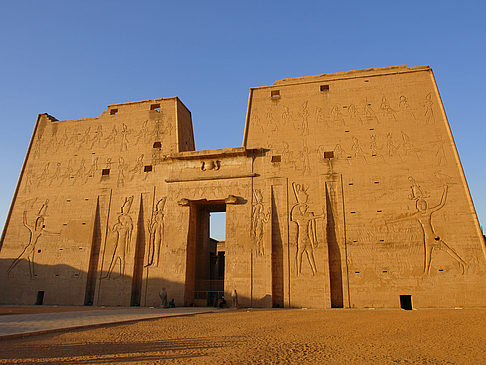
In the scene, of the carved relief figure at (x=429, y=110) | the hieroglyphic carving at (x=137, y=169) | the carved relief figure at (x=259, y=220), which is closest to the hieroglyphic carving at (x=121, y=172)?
the hieroglyphic carving at (x=137, y=169)

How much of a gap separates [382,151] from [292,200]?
451cm

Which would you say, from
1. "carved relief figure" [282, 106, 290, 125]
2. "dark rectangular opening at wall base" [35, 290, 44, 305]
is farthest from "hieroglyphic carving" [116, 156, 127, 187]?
"carved relief figure" [282, 106, 290, 125]

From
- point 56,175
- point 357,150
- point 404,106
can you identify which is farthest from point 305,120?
point 56,175

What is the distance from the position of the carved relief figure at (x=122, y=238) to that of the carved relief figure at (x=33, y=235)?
3577mm

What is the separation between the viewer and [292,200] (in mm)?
15883

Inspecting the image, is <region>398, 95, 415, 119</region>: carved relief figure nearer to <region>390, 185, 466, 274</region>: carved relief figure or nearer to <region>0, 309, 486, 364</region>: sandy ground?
<region>390, 185, 466, 274</region>: carved relief figure

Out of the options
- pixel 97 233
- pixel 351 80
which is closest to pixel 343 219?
pixel 351 80

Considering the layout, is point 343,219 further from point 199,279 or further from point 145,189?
point 145,189

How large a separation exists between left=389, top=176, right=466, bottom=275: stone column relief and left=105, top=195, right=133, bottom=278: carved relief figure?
471 inches

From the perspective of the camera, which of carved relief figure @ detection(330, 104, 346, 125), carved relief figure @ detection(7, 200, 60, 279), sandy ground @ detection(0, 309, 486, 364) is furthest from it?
carved relief figure @ detection(7, 200, 60, 279)

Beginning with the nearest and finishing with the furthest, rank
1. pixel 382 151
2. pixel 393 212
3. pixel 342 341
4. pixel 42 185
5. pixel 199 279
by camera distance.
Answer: pixel 342 341 < pixel 393 212 < pixel 382 151 < pixel 199 279 < pixel 42 185

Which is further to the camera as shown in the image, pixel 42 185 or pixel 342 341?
pixel 42 185

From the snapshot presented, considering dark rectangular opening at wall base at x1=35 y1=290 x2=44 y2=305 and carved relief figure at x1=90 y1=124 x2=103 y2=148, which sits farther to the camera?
carved relief figure at x1=90 y1=124 x2=103 y2=148

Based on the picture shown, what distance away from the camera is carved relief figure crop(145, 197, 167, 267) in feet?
54.6
